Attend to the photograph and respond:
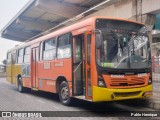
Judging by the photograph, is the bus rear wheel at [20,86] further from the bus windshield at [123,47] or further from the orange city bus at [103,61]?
the bus windshield at [123,47]

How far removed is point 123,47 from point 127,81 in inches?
42.6

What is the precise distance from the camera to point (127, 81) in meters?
8.55

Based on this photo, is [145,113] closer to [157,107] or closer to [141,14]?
Result: [157,107]

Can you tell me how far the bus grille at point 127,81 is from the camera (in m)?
8.36

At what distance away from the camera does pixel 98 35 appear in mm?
8539

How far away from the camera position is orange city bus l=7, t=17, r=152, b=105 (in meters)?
8.37

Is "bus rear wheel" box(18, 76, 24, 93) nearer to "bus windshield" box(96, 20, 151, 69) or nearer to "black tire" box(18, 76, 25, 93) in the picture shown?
"black tire" box(18, 76, 25, 93)

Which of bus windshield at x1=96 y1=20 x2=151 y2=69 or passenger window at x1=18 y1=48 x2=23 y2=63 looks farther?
passenger window at x1=18 y1=48 x2=23 y2=63

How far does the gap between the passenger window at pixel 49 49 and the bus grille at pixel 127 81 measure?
3965 millimetres

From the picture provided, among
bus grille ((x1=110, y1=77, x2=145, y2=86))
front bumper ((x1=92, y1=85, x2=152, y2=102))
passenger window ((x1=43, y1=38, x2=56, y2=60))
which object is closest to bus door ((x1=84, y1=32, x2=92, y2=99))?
front bumper ((x1=92, y1=85, x2=152, y2=102))

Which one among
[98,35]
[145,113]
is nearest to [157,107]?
[145,113]

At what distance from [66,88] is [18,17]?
736 inches

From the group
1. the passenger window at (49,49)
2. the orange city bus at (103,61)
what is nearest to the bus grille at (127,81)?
the orange city bus at (103,61)

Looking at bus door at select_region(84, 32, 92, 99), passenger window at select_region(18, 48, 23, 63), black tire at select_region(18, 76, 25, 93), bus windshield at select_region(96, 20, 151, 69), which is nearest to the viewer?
bus windshield at select_region(96, 20, 151, 69)
